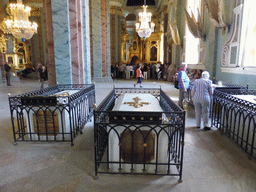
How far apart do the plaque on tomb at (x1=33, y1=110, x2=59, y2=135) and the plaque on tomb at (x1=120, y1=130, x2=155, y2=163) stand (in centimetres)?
164

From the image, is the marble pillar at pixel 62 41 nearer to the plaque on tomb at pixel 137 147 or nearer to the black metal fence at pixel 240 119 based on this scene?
the plaque on tomb at pixel 137 147

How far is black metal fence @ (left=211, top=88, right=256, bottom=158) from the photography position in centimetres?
327

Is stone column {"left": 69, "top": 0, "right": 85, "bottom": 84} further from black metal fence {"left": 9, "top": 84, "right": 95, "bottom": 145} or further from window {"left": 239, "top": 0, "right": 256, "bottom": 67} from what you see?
window {"left": 239, "top": 0, "right": 256, "bottom": 67}

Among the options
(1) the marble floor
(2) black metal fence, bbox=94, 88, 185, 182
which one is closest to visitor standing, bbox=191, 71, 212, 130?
(1) the marble floor

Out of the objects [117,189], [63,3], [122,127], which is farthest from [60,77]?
[117,189]

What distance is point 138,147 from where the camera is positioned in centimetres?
276

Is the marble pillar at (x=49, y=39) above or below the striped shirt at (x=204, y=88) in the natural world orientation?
A: above

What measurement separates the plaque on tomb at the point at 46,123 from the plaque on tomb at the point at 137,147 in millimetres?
1644

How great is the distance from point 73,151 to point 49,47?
13.8 ft

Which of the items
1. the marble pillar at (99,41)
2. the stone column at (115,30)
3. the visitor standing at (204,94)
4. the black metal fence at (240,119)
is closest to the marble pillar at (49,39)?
the visitor standing at (204,94)

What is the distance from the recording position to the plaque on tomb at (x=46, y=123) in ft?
12.1

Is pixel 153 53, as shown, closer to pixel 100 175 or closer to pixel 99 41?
pixel 99 41

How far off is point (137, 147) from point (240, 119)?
230 cm

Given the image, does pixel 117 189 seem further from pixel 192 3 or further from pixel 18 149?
pixel 192 3
